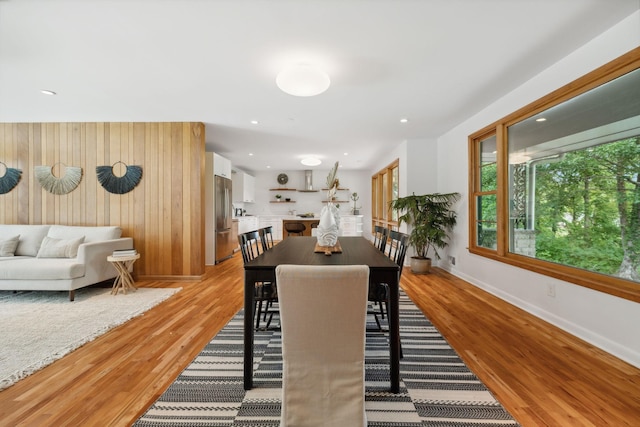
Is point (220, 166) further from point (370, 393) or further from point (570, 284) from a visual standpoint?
point (570, 284)

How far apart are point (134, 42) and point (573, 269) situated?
4.26 metres

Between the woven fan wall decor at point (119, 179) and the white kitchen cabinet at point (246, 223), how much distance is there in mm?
3246

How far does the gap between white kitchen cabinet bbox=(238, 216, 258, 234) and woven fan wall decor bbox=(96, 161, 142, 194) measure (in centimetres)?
325

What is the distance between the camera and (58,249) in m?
3.62

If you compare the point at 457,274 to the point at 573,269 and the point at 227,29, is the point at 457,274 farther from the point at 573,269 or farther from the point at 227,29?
the point at 227,29

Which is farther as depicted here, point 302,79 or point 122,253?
point 122,253

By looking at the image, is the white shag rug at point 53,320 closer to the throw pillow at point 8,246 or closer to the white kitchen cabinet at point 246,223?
the throw pillow at point 8,246

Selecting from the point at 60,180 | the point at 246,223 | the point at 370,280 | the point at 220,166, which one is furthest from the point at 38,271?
the point at 246,223

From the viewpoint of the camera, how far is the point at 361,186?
30.5ft

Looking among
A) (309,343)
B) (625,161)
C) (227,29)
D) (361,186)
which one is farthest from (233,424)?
(361,186)

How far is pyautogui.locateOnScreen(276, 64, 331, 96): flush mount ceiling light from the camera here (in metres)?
2.34

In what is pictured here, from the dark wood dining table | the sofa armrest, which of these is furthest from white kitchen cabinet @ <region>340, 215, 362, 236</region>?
the dark wood dining table

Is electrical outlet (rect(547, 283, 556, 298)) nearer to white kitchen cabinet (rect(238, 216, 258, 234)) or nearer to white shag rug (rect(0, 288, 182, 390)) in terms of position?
white shag rug (rect(0, 288, 182, 390))

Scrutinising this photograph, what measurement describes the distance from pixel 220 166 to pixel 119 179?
71.2 inches
